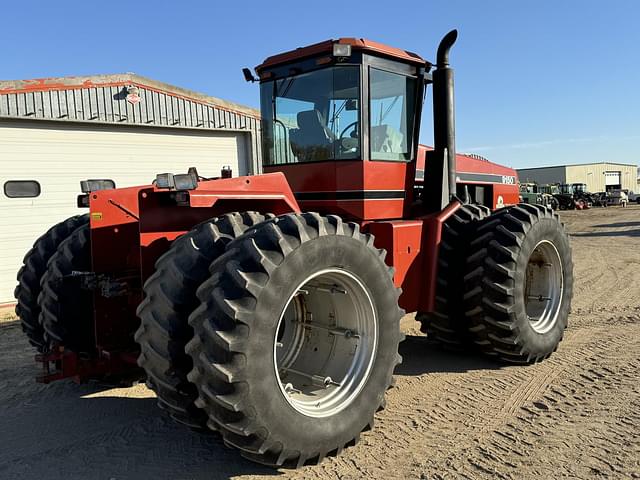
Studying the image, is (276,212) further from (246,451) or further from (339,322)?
(246,451)

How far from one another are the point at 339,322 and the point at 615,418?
6.94 ft

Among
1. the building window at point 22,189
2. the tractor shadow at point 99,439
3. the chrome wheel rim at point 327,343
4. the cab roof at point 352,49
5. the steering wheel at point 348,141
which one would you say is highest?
the cab roof at point 352,49

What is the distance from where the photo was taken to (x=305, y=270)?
336 centimetres

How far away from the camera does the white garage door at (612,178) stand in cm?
8069

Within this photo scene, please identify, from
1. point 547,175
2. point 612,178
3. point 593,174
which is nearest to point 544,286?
point 547,175

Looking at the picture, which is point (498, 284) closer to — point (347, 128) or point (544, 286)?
point (544, 286)

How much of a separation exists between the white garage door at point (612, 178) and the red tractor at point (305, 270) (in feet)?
278

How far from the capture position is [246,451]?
10.3ft

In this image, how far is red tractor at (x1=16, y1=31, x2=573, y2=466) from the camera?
314 centimetres

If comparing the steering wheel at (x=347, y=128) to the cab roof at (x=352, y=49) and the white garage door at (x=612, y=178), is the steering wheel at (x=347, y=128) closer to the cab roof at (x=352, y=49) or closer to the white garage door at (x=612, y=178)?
the cab roof at (x=352, y=49)

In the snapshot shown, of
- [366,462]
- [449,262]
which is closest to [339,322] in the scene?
[366,462]

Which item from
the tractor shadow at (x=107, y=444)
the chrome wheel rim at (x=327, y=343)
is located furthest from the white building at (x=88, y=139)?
the chrome wheel rim at (x=327, y=343)

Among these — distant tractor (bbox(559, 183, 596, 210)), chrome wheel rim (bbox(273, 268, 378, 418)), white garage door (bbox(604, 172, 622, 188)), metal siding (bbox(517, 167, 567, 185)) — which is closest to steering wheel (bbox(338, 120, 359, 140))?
chrome wheel rim (bbox(273, 268, 378, 418))

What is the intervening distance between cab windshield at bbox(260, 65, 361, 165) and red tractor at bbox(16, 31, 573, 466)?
13 mm
